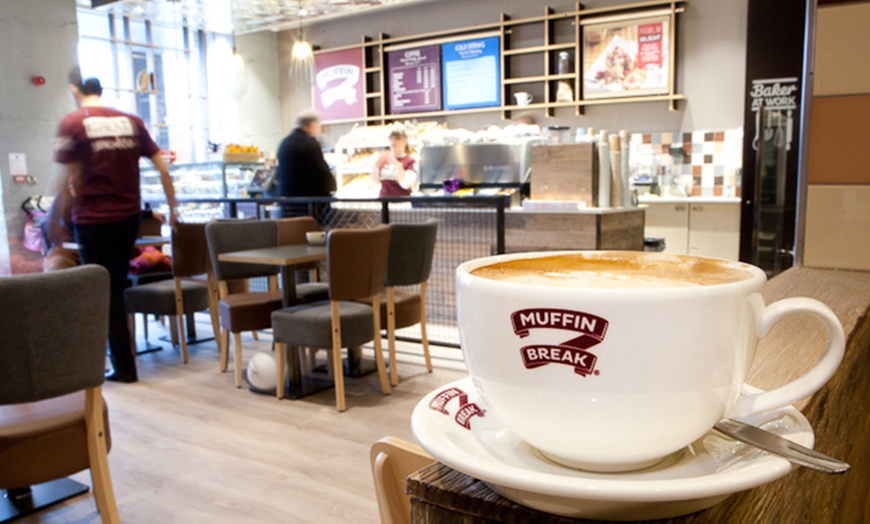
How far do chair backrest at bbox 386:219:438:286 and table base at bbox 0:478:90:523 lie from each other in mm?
1926

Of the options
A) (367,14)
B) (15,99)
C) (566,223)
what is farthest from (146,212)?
(367,14)

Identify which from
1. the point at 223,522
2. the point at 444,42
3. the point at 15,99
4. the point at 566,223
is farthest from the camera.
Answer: the point at 444,42

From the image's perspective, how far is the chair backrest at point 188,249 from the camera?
4.77 m

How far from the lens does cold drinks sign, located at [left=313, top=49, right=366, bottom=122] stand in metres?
9.66

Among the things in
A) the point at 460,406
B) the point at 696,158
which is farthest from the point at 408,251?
the point at 696,158

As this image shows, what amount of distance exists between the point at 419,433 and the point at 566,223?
14.6 feet

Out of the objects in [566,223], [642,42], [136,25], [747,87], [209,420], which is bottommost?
[209,420]

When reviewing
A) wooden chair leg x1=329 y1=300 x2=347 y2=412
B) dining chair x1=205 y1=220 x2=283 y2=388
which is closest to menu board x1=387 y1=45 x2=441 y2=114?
dining chair x1=205 y1=220 x2=283 y2=388

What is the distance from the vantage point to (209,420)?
370 centimetres

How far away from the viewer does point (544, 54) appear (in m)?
8.04

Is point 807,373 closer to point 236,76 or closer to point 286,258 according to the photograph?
point 286,258

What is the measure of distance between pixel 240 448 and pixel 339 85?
7.47 m

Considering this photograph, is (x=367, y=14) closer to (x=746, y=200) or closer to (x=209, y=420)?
(x=746, y=200)

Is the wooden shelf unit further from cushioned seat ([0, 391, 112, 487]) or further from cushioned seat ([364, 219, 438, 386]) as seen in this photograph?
cushioned seat ([0, 391, 112, 487])
